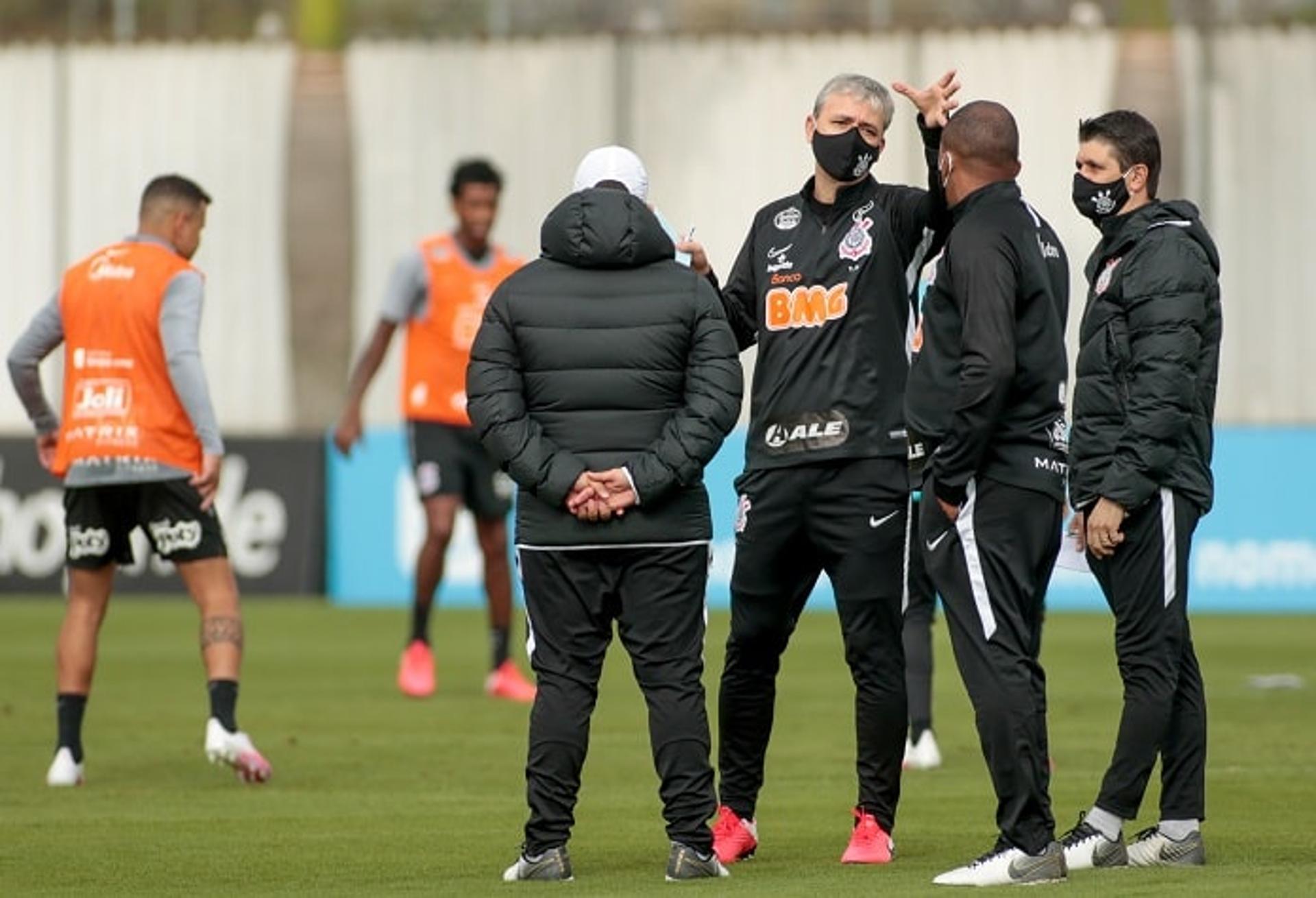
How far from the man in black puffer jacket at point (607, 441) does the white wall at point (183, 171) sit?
21041 millimetres

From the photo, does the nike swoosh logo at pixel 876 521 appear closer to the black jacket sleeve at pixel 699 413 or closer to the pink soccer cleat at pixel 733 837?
the black jacket sleeve at pixel 699 413

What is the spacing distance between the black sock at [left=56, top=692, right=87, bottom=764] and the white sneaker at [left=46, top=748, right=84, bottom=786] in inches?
0.7

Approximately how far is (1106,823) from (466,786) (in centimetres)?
327

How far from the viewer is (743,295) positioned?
31.3 ft

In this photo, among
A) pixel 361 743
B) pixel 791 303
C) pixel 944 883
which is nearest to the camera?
pixel 944 883

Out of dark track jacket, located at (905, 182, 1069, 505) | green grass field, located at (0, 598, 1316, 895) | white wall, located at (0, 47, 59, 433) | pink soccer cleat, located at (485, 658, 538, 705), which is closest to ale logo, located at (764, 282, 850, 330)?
dark track jacket, located at (905, 182, 1069, 505)

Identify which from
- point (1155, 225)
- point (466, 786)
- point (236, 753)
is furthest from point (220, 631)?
point (1155, 225)

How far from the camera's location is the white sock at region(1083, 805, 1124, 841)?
8.88 metres

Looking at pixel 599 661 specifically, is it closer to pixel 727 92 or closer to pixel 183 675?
pixel 183 675

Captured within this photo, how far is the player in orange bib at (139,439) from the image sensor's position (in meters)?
11.6

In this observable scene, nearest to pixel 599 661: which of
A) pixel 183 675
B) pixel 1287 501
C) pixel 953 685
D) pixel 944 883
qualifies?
pixel 944 883

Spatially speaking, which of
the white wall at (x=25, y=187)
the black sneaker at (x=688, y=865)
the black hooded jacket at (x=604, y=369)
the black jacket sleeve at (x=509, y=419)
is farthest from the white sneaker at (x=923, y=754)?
the white wall at (x=25, y=187)

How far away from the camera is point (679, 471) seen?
28.7 feet

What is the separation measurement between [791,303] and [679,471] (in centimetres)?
86
